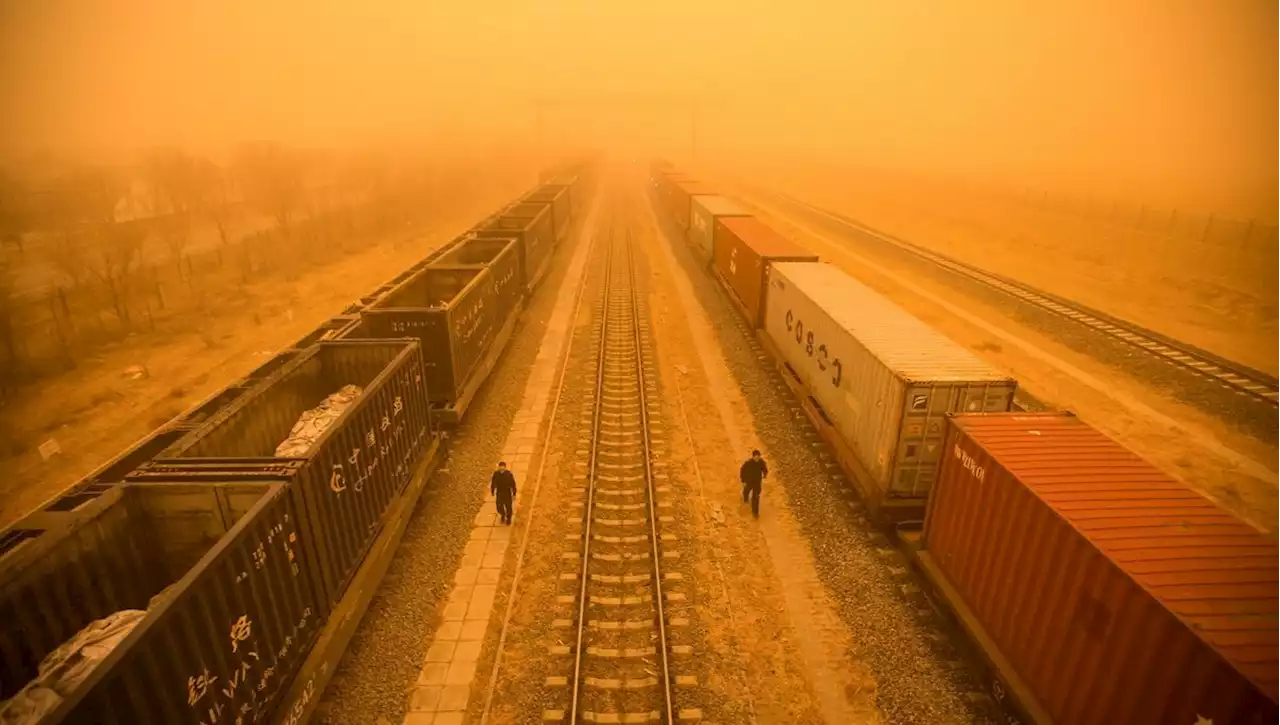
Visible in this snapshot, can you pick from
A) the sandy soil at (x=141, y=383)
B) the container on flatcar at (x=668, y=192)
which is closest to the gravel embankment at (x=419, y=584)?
the sandy soil at (x=141, y=383)

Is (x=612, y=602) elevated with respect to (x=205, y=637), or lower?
lower

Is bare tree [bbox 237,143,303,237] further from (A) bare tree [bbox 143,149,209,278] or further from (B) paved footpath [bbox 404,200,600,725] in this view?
(B) paved footpath [bbox 404,200,600,725]

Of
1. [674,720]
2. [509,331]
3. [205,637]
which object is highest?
[205,637]

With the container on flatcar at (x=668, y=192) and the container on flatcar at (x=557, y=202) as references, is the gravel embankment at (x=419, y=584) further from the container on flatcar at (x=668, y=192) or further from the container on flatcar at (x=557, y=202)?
the container on flatcar at (x=668, y=192)

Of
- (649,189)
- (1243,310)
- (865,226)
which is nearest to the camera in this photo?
(1243,310)

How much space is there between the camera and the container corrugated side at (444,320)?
17.3 metres

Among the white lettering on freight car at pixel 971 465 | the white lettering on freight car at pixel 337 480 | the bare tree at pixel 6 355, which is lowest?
the bare tree at pixel 6 355

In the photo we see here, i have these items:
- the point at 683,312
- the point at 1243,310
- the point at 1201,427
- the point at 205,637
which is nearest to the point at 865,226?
the point at 1243,310

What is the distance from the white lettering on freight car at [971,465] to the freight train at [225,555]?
36.5ft

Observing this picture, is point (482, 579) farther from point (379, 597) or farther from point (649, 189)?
point (649, 189)

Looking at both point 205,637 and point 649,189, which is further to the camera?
point 649,189

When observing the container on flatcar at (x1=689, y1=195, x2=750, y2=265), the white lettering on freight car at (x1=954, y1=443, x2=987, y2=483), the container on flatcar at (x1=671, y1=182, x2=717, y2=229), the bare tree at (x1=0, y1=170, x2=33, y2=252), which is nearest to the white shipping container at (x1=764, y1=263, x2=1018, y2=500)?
the white lettering on freight car at (x1=954, y1=443, x2=987, y2=483)

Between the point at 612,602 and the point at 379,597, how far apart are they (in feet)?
15.8

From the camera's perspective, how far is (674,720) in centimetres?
952
